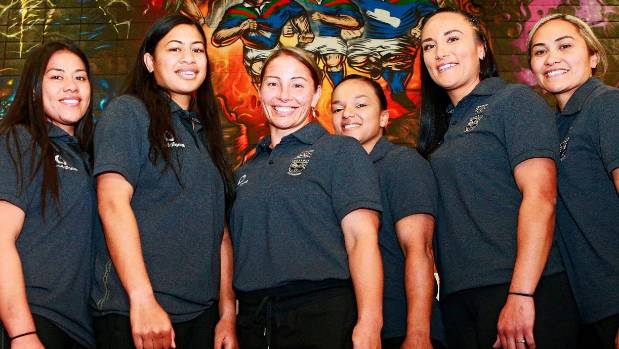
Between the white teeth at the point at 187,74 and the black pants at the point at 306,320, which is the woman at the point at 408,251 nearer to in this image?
the black pants at the point at 306,320

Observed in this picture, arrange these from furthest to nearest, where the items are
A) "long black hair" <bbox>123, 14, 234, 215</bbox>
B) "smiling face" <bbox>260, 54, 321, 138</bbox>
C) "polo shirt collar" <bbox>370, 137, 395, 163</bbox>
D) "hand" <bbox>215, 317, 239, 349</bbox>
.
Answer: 1. "polo shirt collar" <bbox>370, 137, 395, 163</bbox>
2. "smiling face" <bbox>260, 54, 321, 138</bbox>
3. "hand" <bbox>215, 317, 239, 349</bbox>
4. "long black hair" <bbox>123, 14, 234, 215</bbox>

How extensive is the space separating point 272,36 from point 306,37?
0.71ft

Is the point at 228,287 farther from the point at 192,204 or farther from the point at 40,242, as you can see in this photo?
the point at 40,242

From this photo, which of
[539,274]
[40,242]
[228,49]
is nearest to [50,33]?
[228,49]

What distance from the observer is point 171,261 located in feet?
5.59

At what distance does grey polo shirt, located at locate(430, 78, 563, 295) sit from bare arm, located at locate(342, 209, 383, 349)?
0.80 ft

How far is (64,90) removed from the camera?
1.96 metres

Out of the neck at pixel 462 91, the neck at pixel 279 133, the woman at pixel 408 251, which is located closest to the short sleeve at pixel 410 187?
the woman at pixel 408 251

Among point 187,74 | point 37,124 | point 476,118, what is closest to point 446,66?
point 476,118

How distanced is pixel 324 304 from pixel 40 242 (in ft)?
2.49

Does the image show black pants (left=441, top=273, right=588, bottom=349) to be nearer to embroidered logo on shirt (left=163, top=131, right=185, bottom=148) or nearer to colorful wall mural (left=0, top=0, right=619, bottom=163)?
embroidered logo on shirt (left=163, top=131, right=185, bottom=148)

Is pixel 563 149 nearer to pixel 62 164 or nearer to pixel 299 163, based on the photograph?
pixel 299 163

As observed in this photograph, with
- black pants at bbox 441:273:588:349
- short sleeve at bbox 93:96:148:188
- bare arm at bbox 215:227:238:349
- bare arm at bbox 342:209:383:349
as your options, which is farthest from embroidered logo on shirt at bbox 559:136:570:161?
short sleeve at bbox 93:96:148:188

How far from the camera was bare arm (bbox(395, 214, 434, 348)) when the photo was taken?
186 cm
